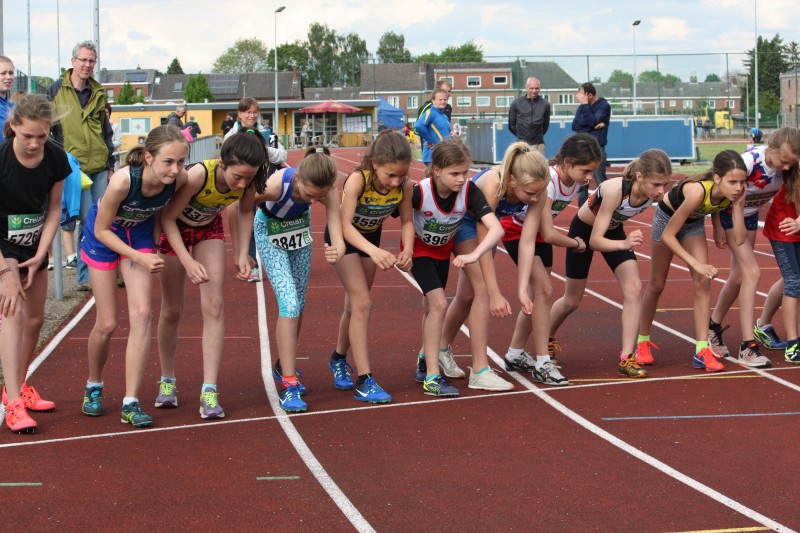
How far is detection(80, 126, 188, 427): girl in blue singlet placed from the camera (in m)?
5.74

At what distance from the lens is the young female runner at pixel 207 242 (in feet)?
19.4

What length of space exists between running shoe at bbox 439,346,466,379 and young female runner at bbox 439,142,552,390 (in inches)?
14.2

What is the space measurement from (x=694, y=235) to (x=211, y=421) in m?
3.57

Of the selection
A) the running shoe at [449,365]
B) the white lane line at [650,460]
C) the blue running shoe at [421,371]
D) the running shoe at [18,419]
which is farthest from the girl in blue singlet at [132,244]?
the white lane line at [650,460]

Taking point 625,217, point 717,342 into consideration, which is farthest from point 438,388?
point 717,342

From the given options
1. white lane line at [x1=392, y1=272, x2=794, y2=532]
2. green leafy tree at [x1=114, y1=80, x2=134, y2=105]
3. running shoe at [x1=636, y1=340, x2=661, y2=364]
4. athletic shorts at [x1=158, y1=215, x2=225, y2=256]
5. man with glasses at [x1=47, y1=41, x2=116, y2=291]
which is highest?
green leafy tree at [x1=114, y1=80, x2=134, y2=105]

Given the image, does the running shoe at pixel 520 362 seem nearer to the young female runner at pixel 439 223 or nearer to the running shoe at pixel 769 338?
the young female runner at pixel 439 223

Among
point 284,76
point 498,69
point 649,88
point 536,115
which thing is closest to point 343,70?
point 284,76

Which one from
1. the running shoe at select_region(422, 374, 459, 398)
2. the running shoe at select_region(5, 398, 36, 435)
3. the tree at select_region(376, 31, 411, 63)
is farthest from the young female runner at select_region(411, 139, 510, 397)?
the tree at select_region(376, 31, 411, 63)

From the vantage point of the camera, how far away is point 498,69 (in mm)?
39906

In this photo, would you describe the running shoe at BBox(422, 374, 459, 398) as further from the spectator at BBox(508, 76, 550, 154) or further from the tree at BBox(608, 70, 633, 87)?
A: the tree at BBox(608, 70, 633, 87)

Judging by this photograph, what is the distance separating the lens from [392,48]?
413ft

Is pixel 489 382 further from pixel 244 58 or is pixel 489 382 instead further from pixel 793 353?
pixel 244 58

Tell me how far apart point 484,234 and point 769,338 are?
274 cm
